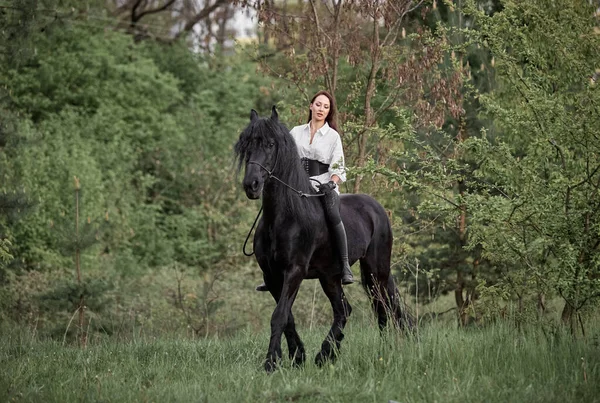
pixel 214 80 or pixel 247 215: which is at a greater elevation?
pixel 214 80

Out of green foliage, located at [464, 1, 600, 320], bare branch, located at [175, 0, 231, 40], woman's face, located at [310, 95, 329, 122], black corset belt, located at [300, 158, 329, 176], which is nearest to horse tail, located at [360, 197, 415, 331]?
black corset belt, located at [300, 158, 329, 176]

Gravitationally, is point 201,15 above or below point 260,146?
above

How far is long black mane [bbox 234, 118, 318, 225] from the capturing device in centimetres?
775

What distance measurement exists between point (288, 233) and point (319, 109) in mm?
1596

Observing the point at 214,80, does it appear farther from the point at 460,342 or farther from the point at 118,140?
the point at 460,342

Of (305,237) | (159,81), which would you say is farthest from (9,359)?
(159,81)

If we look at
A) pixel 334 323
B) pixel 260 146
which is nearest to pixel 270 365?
pixel 334 323

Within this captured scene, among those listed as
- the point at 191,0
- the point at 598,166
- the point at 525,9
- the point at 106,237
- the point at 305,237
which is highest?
the point at 191,0

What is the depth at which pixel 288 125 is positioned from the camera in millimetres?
13359

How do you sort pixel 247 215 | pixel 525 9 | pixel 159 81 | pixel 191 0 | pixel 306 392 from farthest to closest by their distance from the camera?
pixel 191 0, pixel 159 81, pixel 247 215, pixel 525 9, pixel 306 392

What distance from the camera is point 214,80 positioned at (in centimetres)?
3005

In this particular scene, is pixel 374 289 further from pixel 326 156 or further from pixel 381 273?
pixel 326 156

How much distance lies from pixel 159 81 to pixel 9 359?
63.6 ft

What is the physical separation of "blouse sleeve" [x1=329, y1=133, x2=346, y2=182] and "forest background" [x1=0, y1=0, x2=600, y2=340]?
37cm
